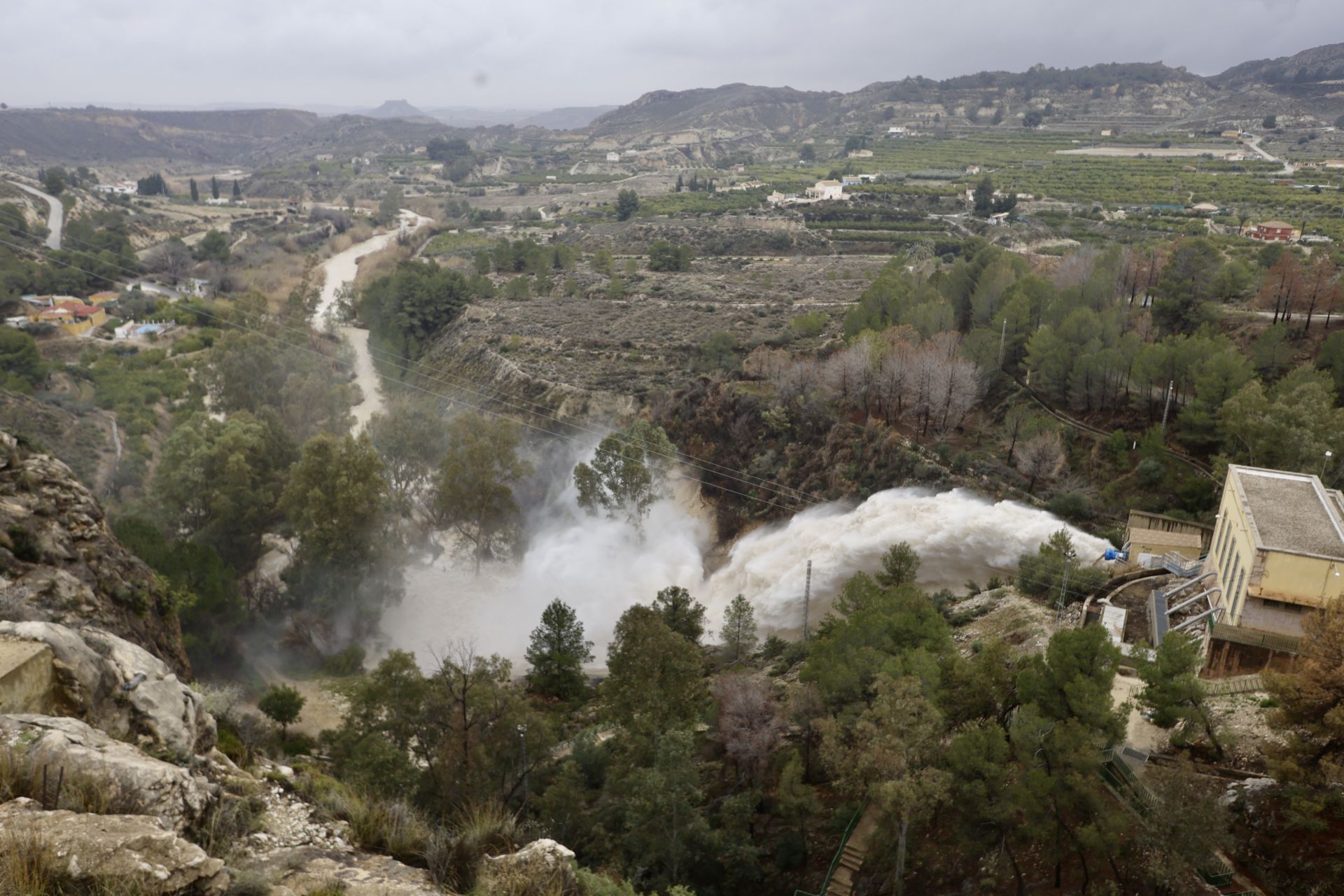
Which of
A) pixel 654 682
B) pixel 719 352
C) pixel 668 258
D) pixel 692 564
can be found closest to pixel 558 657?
pixel 654 682

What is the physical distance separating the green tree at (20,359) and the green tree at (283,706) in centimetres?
3704

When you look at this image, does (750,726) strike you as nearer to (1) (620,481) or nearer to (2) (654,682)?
(2) (654,682)

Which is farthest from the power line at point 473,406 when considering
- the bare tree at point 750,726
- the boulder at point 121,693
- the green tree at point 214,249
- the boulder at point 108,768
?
the boulder at point 108,768

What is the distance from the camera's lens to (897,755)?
1634 centimetres

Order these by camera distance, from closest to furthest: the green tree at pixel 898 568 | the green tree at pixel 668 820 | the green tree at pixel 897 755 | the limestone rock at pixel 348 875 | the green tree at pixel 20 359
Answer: the limestone rock at pixel 348 875
the green tree at pixel 897 755
the green tree at pixel 668 820
the green tree at pixel 898 568
the green tree at pixel 20 359

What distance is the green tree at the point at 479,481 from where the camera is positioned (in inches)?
1515

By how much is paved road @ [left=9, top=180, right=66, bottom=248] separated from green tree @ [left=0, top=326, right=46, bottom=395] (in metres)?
41.3

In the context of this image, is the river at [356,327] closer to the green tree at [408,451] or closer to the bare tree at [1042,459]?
the green tree at [408,451]

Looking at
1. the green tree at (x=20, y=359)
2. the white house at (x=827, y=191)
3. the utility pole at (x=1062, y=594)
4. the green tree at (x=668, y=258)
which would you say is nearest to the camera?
the utility pole at (x=1062, y=594)

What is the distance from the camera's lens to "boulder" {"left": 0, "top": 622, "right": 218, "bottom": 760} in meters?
11.2

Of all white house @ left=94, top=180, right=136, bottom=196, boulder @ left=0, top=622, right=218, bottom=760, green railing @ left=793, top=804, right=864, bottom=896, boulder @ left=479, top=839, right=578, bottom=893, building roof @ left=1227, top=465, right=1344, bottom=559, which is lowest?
green railing @ left=793, top=804, right=864, bottom=896

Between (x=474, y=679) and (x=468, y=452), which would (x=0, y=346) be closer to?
(x=468, y=452)

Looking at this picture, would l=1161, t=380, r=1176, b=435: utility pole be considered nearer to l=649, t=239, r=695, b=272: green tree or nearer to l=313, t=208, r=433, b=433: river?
l=313, t=208, r=433, b=433: river

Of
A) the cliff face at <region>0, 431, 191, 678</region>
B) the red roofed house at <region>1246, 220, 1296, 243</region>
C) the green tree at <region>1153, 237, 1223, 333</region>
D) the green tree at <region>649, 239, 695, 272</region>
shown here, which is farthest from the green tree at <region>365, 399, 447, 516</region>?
the red roofed house at <region>1246, 220, 1296, 243</region>
